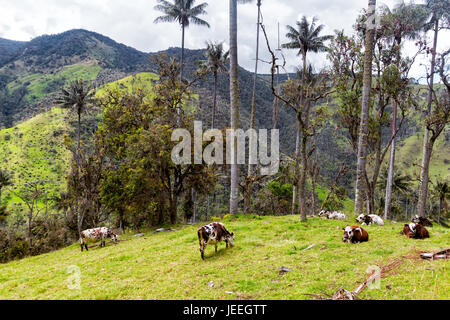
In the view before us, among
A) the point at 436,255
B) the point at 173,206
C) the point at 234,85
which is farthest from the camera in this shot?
the point at 173,206

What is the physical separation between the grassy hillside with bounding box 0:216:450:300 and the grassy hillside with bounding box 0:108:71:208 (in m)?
87.2

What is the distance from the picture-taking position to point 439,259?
6.87 m

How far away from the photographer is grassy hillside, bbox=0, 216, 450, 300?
20.1ft

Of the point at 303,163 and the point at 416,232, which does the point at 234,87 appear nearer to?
the point at 303,163

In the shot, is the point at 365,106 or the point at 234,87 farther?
the point at 234,87

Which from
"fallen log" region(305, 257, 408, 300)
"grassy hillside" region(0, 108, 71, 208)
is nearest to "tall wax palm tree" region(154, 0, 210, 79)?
"fallen log" region(305, 257, 408, 300)

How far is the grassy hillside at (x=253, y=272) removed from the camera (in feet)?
20.1

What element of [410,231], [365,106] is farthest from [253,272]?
[365,106]

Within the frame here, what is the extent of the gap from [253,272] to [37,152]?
385ft

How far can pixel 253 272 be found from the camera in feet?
25.4

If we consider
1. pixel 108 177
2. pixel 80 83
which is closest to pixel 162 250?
pixel 108 177

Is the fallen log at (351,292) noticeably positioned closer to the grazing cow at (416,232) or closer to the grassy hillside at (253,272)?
the grassy hillside at (253,272)

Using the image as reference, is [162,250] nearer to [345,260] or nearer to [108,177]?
[345,260]

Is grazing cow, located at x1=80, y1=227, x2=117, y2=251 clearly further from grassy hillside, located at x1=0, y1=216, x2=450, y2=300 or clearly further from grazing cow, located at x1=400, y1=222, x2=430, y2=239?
grazing cow, located at x1=400, y1=222, x2=430, y2=239
